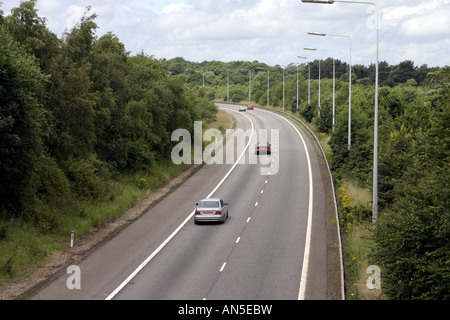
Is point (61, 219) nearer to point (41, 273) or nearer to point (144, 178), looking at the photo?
point (41, 273)

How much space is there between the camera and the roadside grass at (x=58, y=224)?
2205 centimetres

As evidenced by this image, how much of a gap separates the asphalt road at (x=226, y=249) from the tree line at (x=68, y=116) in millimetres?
4213

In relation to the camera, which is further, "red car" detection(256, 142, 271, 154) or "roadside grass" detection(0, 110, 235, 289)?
"red car" detection(256, 142, 271, 154)

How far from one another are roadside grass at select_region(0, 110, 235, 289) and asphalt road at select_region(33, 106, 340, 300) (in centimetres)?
173

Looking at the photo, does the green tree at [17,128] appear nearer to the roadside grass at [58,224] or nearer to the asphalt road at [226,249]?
the roadside grass at [58,224]

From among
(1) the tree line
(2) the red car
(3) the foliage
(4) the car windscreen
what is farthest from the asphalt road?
(2) the red car

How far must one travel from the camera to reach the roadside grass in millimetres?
22047

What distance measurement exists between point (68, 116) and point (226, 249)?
1271cm

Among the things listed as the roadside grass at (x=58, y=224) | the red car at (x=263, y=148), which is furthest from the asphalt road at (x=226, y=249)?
the red car at (x=263, y=148)

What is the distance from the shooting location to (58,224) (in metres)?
26.9

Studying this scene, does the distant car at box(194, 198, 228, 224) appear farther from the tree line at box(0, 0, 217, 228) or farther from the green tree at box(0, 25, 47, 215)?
the green tree at box(0, 25, 47, 215)

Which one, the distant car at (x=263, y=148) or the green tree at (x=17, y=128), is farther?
the distant car at (x=263, y=148)

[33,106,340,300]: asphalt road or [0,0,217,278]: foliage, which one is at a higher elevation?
[0,0,217,278]: foliage

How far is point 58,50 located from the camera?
105 ft
